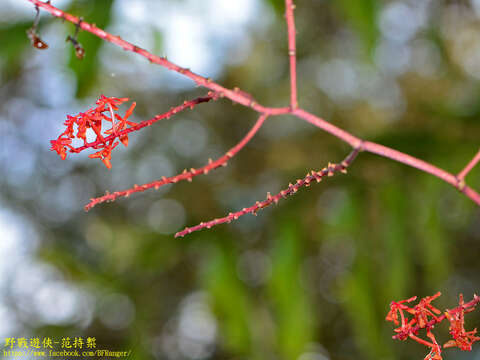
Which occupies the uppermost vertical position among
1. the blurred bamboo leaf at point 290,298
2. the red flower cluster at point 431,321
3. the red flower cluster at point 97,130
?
the blurred bamboo leaf at point 290,298

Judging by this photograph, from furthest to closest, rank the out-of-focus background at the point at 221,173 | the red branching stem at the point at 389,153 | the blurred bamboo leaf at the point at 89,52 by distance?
the out-of-focus background at the point at 221,173 → the blurred bamboo leaf at the point at 89,52 → the red branching stem at the point at 389,153

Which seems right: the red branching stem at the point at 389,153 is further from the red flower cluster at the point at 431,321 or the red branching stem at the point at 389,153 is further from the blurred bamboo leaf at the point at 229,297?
the blurred bamboo leaf at the point at 229,297

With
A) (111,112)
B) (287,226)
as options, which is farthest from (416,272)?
(111,112)

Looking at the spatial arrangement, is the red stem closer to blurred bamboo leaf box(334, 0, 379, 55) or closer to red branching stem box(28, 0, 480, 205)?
red branching stem box(28, 0, 480, 205)

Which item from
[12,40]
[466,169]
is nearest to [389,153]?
[466,169]

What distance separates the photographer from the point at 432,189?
0.66m

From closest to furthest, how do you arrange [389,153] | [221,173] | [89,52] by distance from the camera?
1. [389,153]
2. [89,52]
3. [221,173]

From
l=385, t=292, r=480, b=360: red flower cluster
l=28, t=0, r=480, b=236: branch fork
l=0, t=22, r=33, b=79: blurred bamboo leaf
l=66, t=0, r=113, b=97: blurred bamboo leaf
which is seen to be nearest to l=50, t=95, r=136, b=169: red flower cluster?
l=28, t=0, r=480, b=236: branch fork

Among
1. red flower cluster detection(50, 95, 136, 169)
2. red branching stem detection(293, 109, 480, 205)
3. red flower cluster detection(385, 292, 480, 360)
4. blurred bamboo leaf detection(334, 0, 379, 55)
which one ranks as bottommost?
red flower cluster detection(385, 292, 480, 360)

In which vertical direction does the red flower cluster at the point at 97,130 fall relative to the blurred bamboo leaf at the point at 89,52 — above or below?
below

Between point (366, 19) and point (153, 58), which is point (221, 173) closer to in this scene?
point (366, 19)

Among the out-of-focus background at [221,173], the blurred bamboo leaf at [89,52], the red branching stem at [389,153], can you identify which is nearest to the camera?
the red branching stem at [389,153]

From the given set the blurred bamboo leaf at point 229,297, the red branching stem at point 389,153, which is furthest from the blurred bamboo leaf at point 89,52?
the red branching stem at point 389,153

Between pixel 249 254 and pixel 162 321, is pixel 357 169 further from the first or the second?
pixel 162 321
